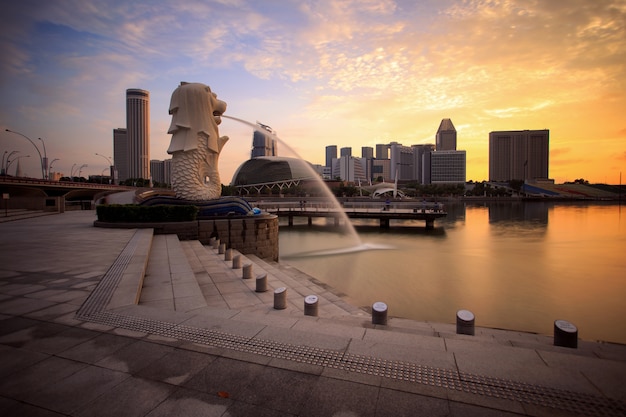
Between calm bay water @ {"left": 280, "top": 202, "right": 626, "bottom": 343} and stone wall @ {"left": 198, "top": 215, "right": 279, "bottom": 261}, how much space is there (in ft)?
6.15

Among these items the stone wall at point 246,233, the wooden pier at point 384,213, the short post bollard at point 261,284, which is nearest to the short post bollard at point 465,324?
the short post bollard at point 261,284

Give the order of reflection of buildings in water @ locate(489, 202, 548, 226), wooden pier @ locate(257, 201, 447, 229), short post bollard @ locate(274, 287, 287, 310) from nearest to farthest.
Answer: short post bollard @ locate(274, 287, 287, 310) < wooden pier @ locate(257, 201, 447, 229) < reflection of buildings in water @ locate(489, 202, 548, 226)

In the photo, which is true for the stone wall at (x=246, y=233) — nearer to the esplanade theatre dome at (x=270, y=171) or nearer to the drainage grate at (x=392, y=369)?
the drainage grate at (x=392, y=369)

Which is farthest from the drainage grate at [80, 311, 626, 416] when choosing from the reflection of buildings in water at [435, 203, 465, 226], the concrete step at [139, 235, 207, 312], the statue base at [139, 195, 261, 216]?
the reflection of buildings in water at [435, 203, 465, 226]

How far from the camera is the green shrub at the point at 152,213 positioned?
1917cm

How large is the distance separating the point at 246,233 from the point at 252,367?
692 inches

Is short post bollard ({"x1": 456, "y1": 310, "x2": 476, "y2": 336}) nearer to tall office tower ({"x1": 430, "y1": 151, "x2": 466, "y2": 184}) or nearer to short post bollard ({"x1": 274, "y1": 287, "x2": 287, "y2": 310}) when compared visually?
short post bollard ({"x1": 274, "y1": 287, "x2": 287, "y2": 310})

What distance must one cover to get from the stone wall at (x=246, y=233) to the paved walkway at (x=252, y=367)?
513 inches

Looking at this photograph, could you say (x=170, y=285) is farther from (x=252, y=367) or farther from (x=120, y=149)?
(x=120, y=149)

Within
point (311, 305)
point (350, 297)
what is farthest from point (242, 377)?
point (350, 297)

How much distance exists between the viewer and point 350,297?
569 inches

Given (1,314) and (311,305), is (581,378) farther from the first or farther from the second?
(1,314)

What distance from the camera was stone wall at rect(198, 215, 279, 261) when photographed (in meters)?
19.8

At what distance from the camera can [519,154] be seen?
186 meters
